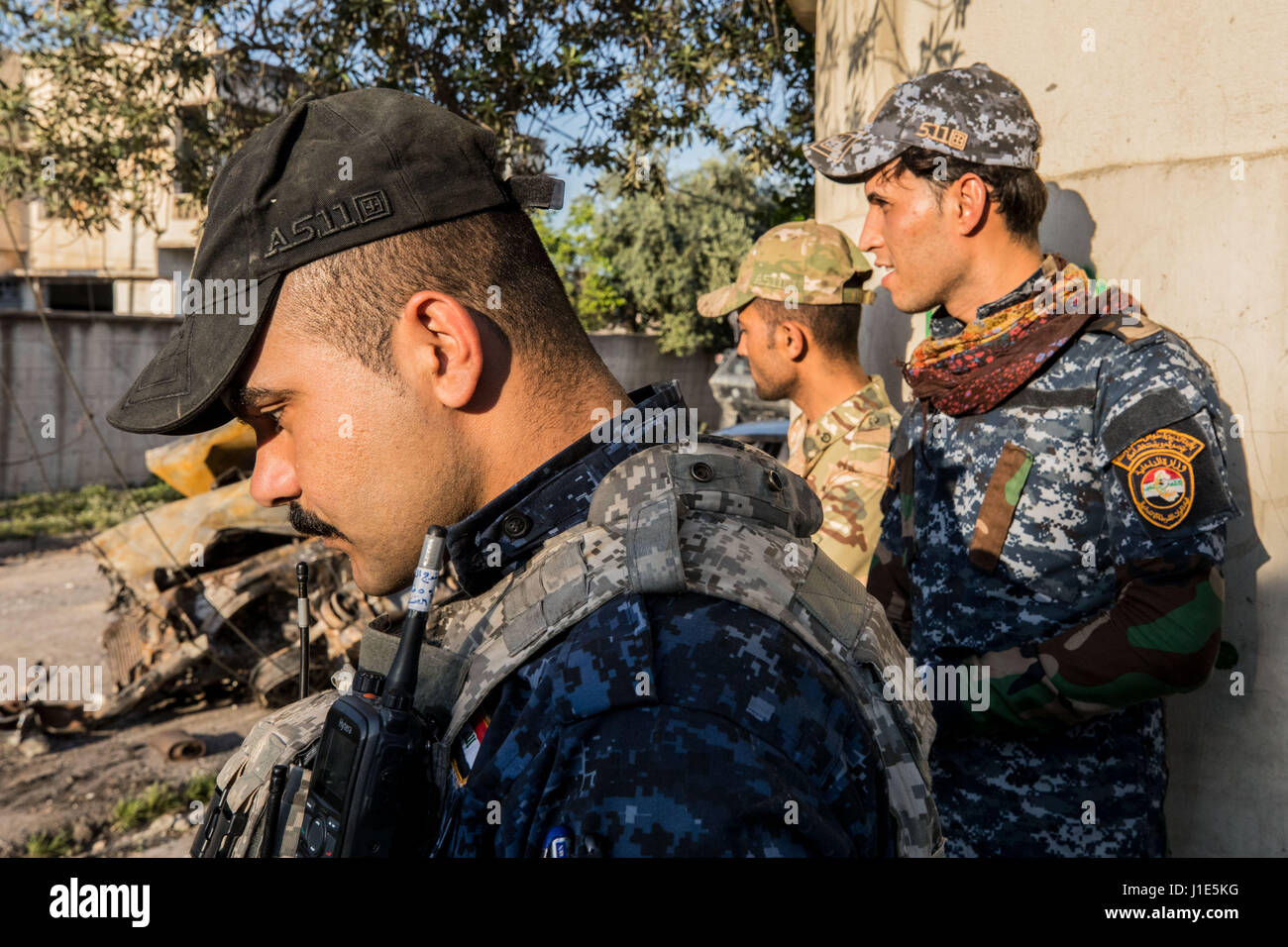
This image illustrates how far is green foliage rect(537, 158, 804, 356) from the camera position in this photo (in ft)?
68.7

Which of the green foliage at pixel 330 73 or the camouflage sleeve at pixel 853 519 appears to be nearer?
the camouflage sleeve at pixel 853 519

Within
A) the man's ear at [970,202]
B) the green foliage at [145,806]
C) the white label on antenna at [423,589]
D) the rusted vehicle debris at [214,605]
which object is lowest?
the green foliage at [145,806]

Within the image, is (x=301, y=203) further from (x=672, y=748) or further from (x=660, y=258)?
(x=660, y=258)

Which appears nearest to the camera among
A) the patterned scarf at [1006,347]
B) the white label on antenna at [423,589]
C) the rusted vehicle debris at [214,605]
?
the white label on antenna at [423,589]

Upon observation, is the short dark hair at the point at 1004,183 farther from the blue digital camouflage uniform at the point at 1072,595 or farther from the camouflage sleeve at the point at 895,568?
the camouflage sleeve at the point at 895,568

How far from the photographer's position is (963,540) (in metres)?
2.32

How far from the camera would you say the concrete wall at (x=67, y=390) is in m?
13.1

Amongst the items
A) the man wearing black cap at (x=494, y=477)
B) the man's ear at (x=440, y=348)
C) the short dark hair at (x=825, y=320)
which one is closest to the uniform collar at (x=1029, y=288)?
the short dark hair at (x=825, y=320)

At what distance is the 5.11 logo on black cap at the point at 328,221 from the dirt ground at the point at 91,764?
4.02 meters

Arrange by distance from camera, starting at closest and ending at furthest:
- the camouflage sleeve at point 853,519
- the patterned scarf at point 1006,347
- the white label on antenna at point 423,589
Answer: the white label on antenna at point 423,589
the patterned scarf at point 1006,347
the camouflage sleeve at point 853,519

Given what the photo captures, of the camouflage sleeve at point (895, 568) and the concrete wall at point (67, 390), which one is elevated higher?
the concrete wall at point (67, 390)

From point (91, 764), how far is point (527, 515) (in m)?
5.17

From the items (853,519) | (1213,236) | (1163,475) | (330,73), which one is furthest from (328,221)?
(330,73)

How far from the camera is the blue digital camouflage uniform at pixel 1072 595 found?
194cm
